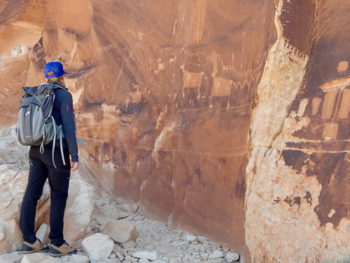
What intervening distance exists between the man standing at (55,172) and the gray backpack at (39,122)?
0.11 ft

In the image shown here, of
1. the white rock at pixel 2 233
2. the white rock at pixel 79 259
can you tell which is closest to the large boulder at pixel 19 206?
the white rock at pixel 2 233

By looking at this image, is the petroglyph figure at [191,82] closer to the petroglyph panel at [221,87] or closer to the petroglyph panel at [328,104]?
the petroglyph panel at [221,87]

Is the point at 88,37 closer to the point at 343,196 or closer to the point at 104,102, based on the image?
the point at 104,102

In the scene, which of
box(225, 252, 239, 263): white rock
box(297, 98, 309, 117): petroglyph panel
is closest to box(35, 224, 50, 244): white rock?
box(225, 252, 239, 263): white rock

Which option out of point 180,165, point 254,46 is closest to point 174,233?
point 180,165

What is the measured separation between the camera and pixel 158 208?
371 cm

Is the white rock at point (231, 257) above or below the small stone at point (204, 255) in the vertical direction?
above

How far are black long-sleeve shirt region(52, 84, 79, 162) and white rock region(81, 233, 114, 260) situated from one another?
0.59 m

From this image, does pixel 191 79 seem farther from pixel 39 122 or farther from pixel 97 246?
pixel 97 246

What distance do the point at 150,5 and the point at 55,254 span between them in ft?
7.42

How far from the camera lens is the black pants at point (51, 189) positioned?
276 centimetres

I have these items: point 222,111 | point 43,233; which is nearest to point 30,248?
point 43,233

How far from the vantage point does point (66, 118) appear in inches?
109

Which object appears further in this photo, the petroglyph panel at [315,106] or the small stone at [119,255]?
the small stone at [119,255]
